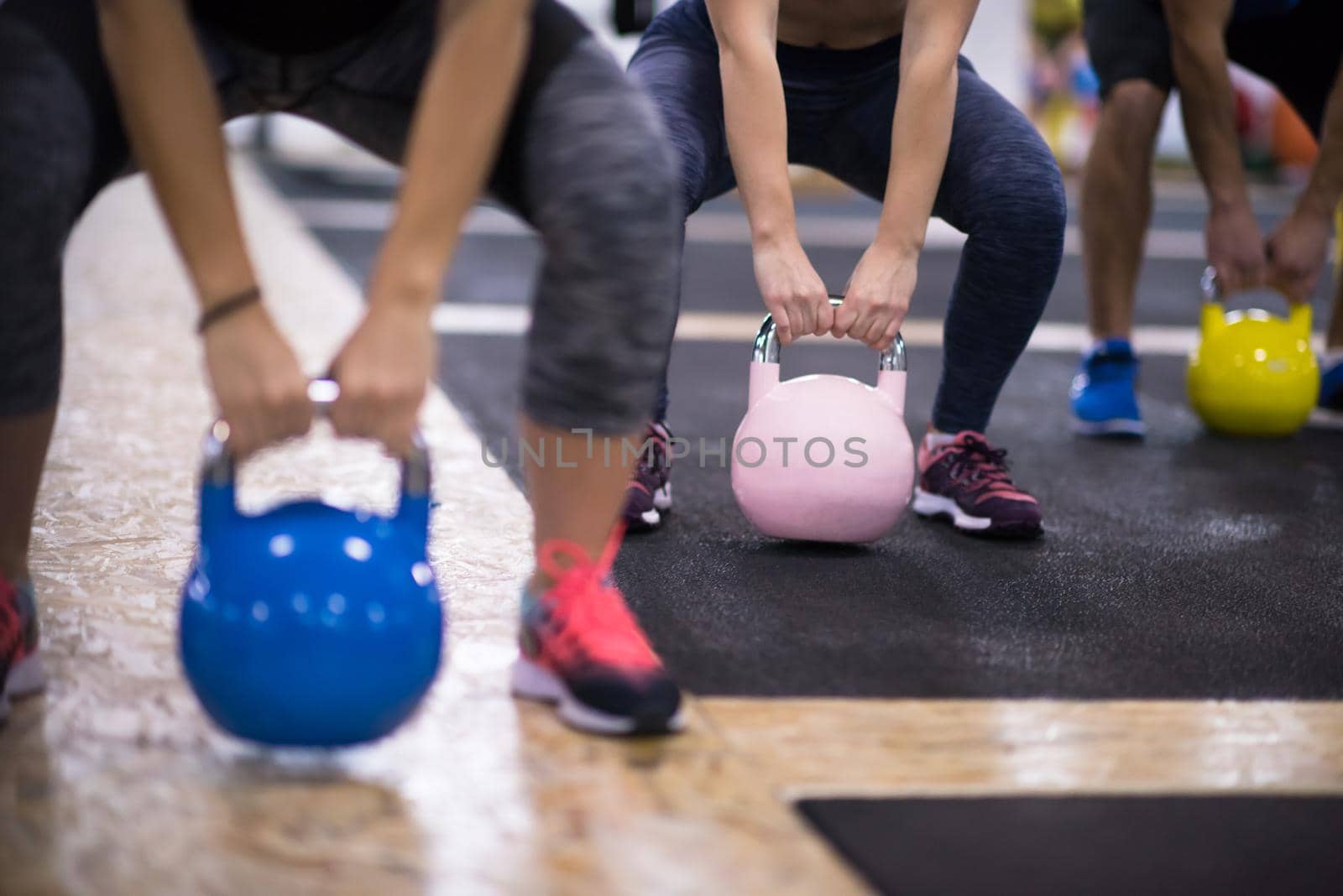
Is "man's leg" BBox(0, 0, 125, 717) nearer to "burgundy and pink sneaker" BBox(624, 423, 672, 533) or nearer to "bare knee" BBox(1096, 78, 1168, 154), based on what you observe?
"burgundy and pink sneaker" BBox(624, 423, 672, 533)

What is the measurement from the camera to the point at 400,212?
3.78 feet

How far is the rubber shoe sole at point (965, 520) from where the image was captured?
200cm

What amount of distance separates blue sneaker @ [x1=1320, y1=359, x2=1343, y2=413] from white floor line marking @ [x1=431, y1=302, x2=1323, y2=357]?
0.68m

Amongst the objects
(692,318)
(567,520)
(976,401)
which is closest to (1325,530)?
(976,401)

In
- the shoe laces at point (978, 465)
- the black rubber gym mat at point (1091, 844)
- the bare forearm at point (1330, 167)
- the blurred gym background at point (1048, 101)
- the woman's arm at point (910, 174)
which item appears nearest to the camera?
the black rubber gym mat at point (1091, 844)

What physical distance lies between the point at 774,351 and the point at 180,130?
0.94m

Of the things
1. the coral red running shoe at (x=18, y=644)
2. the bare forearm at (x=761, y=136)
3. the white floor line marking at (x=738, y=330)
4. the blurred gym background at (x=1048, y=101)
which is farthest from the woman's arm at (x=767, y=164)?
the blurred gym background at (x=1048, y=101)

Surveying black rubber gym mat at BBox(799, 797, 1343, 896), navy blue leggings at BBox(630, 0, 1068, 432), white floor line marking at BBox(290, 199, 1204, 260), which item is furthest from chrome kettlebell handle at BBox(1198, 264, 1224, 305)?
white floor line marking at BBox(290, 199, 1204, 260)

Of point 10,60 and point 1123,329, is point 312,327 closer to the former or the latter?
point 1123,329

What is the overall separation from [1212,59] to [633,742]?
186 centimetres

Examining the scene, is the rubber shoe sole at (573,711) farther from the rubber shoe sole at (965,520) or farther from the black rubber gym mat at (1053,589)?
the rubber shoe sole at (965,520)

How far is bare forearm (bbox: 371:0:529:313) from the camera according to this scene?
1.14m

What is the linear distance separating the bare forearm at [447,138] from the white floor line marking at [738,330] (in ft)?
7.86

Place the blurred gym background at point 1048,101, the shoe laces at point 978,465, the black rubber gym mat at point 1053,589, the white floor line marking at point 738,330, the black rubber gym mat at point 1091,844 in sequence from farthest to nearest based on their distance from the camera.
A: 1. the blurred gym background at point 1048,101
2. the white floor line marking at point 738,330
3. the shoe laces at point 978,465
4. the black rubber gym mat at point 1053,589
5. the black rubber gym mat at point 1091,844
